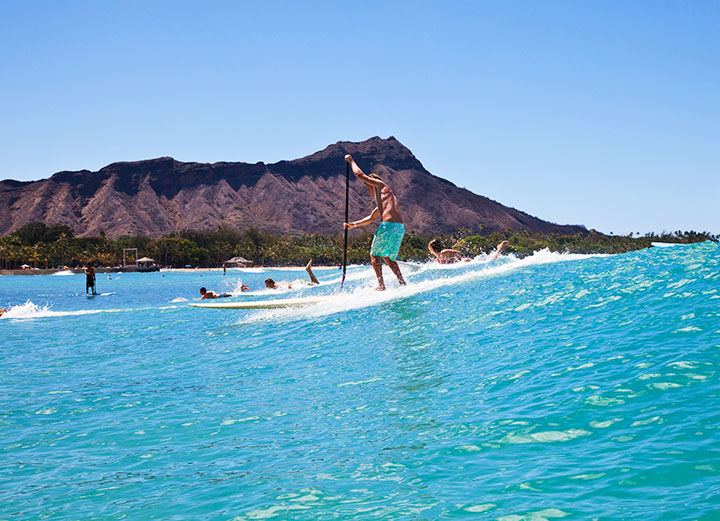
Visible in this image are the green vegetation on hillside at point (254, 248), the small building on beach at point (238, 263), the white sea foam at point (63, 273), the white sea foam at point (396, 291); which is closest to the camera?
the white sea foam at point (396, 291)

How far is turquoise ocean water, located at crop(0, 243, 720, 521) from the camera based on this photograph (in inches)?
184

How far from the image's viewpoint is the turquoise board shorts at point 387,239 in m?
16.6

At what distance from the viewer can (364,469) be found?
5.44 meters

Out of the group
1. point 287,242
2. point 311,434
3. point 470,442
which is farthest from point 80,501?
point 287,242

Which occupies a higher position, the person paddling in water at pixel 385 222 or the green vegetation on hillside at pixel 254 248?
the green vegetation on hillside at pixel 254 248

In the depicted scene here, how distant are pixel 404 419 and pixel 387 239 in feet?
33.1

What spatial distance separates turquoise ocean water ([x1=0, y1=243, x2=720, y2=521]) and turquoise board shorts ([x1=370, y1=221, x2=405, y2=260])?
11.3 ft

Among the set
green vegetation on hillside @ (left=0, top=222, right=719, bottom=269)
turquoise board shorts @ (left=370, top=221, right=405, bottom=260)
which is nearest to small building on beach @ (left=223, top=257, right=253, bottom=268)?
green vegetation on hillside @ (left=0, top=222, right=719, bottom=269)

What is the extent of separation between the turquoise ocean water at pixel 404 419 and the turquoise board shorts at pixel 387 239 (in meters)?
3.45

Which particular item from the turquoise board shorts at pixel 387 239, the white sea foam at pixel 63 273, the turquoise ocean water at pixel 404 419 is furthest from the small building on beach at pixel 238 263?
the turquoise ocean water at pixel 404 419

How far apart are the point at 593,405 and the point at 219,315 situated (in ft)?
52.8

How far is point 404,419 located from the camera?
6.76 m

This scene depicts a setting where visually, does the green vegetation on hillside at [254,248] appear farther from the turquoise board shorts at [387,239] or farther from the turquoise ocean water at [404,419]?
the turquoise ocean water at [404,419]

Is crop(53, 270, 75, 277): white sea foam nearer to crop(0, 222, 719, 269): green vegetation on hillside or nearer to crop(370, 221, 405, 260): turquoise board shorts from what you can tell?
crop(0, 222, 719, 269): green vegetation on hillside
